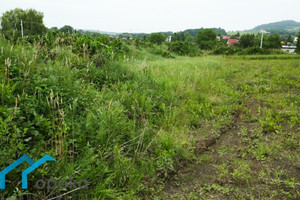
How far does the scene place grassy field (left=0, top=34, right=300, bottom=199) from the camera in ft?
7.13

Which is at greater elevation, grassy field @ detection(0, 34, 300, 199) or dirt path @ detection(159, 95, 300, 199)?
grassy field @ detection(0, 34, 300, 199)

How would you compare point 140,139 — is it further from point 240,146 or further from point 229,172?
point 240,146

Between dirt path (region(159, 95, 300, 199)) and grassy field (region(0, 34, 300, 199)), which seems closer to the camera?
grassy field (region(0, 34, 300, 199))

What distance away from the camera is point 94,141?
2594 millimetres

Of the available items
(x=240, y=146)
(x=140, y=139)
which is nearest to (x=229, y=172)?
(x=240, y=146)

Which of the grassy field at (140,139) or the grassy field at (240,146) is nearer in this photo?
the grassy field at (140,139)

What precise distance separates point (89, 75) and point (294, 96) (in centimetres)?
493

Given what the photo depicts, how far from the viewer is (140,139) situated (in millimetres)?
2766

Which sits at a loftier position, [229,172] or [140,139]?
[140,139]

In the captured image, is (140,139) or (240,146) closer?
(140,139)

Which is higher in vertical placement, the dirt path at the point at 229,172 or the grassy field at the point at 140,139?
the grassy field at the point at 140,139

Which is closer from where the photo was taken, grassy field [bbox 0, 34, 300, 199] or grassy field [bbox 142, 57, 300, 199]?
grassy field [bbox 0, 34, 300, 199]

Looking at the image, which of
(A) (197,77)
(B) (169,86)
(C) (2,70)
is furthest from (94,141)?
(A) (197,77)

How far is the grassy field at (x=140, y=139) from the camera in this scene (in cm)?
217
